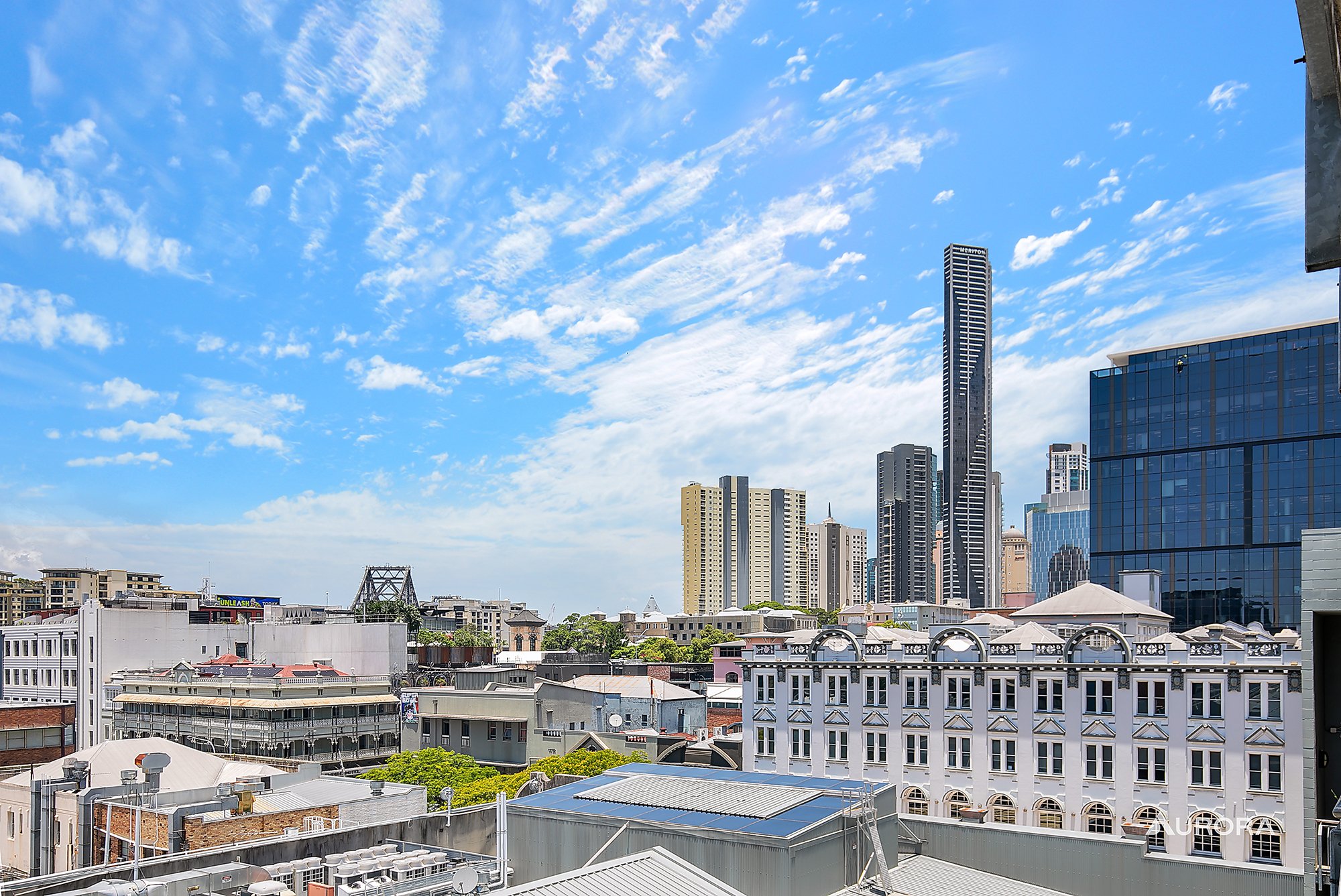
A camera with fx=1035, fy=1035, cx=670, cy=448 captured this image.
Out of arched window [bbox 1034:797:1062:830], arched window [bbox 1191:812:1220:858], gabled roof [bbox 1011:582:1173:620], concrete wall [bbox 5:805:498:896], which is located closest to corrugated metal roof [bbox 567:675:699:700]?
gabled roof [bbox 1011:582:1173:620]

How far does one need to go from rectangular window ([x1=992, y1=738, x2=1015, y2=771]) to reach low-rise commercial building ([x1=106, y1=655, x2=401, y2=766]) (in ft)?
193

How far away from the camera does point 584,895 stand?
26156mm

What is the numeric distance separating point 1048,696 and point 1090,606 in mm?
31138

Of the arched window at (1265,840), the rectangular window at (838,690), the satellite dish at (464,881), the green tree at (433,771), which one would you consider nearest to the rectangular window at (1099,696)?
the arched window at (1265,840)

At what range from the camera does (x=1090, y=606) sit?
290ft

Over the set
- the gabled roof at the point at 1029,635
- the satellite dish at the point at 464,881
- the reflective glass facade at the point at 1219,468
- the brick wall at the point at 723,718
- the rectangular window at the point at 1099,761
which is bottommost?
the brick wall at the point at 723,718

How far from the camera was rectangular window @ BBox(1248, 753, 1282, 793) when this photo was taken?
175 ft

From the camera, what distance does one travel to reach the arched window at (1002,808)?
60.7 meters

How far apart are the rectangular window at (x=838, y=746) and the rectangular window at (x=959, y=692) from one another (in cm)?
758

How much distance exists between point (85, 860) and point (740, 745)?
5087 cm

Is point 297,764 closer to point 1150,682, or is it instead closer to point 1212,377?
point 1150,682

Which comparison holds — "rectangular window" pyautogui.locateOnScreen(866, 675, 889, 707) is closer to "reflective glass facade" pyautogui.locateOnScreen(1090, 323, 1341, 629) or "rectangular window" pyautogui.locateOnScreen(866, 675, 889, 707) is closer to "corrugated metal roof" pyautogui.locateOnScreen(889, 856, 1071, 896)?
"corrugated metal roof" pyautogui.locateOnScreen(889, 856, 1071, 896)

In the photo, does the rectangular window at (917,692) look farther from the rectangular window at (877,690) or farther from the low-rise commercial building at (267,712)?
the low-rise commercial building at (267,712)

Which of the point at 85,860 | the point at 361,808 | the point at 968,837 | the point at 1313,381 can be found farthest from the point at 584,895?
the point at 1313,381
